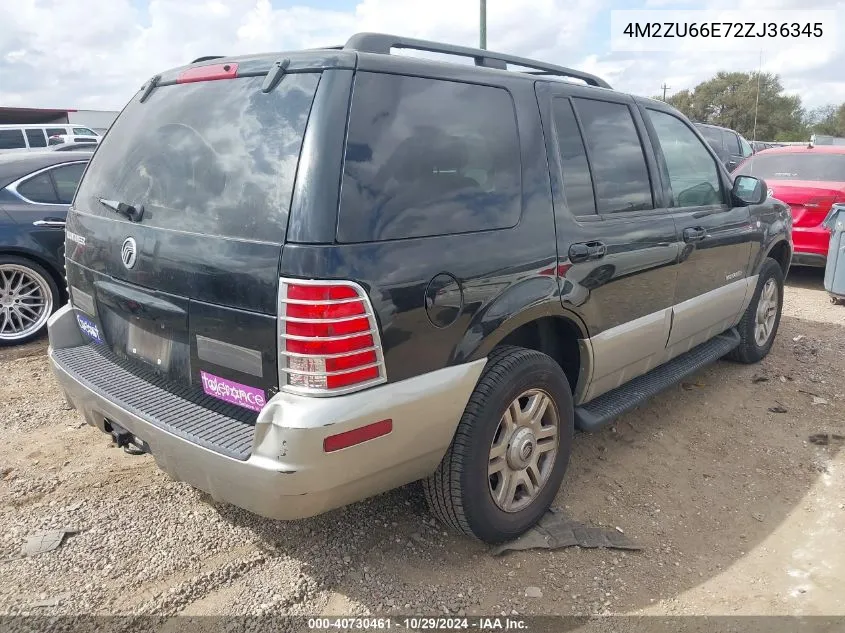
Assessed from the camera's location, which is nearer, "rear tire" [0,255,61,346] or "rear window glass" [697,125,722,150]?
"rear tire" [0,255,61,346]

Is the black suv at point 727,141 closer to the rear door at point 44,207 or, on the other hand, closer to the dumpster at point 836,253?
the dumpster at point 836,253

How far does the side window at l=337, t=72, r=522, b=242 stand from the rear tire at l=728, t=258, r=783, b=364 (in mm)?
2998

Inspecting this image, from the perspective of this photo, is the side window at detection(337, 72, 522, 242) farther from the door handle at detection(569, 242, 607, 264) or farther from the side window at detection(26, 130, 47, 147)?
the side window at detection(26, 130, 47, 147)

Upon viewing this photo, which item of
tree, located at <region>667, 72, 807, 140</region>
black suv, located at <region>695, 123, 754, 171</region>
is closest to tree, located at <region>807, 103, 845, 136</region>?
tree, located at <region>667, 72, 807, 140</region>

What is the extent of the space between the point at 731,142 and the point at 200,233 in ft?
54.1

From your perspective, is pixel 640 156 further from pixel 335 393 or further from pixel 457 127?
pixel 335 393

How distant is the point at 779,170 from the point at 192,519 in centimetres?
865

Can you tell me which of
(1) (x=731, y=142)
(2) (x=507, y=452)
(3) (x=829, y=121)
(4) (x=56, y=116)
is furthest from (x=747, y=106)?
(2) (x=507, y=452)

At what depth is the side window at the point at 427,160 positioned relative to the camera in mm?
2174

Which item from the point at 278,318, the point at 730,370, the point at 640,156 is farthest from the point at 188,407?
the point at 730,370

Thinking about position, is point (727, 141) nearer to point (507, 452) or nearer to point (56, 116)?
point (507, 452)

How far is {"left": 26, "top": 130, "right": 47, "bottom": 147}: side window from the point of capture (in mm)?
21344

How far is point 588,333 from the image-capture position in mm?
3082

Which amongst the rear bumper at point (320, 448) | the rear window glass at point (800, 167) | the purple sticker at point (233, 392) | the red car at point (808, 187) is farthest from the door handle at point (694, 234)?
the rear window glass at point (800, 167)
